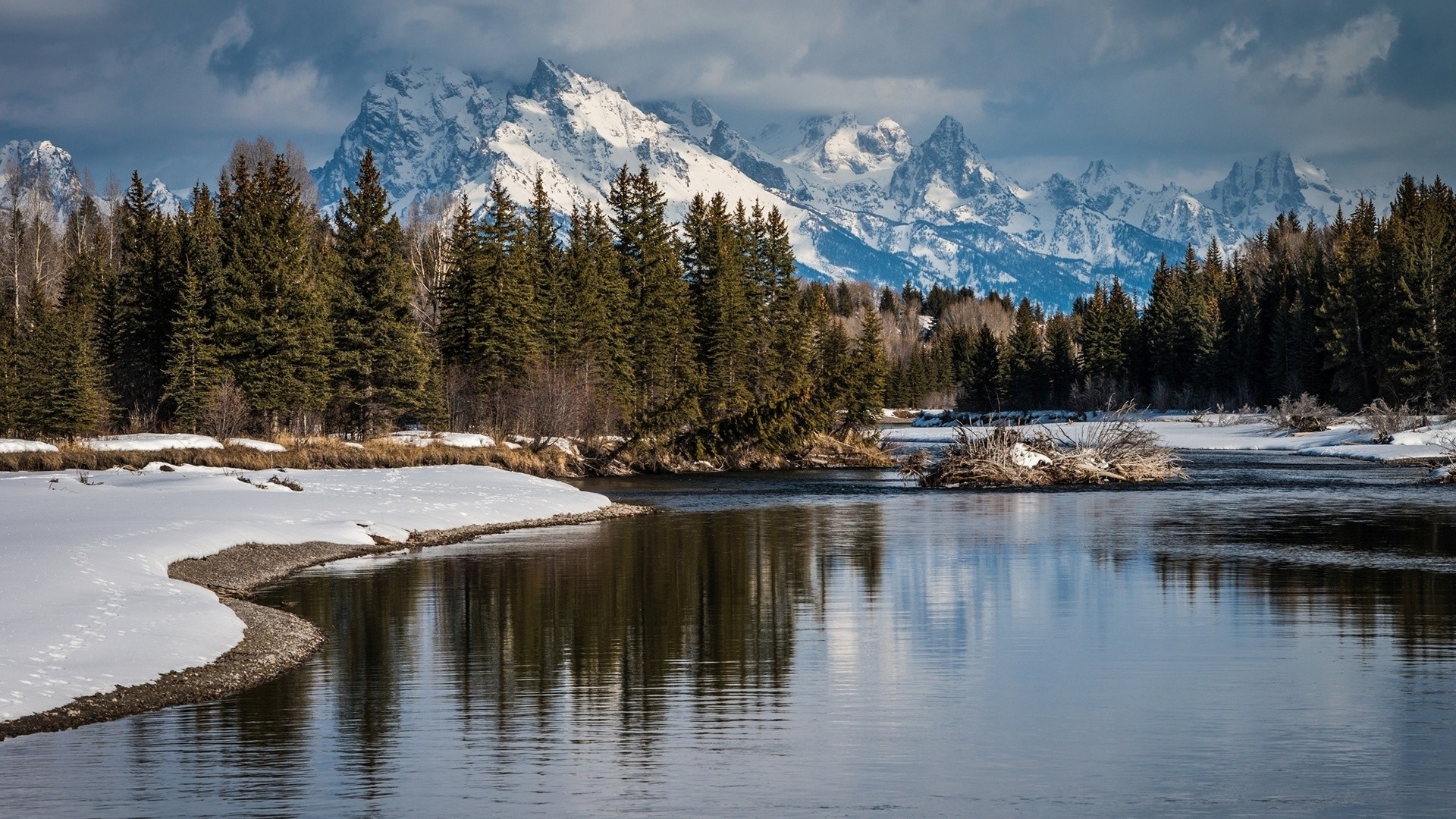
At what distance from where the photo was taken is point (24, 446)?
4625 cm

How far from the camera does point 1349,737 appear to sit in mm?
11023

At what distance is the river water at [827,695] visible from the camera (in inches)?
381

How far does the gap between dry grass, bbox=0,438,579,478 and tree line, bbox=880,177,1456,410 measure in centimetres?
5425

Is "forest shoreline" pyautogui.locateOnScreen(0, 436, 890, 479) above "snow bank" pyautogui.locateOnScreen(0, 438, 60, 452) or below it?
below

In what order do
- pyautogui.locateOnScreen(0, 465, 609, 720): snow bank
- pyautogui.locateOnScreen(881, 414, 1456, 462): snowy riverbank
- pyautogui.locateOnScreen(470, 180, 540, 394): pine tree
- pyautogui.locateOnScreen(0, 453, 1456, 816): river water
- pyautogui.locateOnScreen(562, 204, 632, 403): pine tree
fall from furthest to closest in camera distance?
1. pyautogui.locateOnScreen(562, 204, 632, 403): pine tree
2. pyautogui.locateOnScreen(470, 180, 540, 394): pine tree
3. pyautogui.locateOnScreen(881, 414, 1456, 462): snowy riverbank
4. pyautogui.locateOnScreen(0, 465, 609, 720): snow bank
5. pyautogui.locateOnScreen(0, 453, 1456, 816): river water

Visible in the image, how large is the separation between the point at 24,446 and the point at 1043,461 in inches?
1472

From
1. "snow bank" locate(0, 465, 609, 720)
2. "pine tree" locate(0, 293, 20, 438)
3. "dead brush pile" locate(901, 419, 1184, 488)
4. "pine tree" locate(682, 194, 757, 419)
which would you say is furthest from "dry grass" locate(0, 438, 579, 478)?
"pine tree" locate(682, 194, 757, 419)

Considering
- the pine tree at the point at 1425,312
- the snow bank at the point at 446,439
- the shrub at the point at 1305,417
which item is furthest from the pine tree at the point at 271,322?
the pine tree at the point at 1425,312

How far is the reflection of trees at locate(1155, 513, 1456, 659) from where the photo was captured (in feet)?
55.5

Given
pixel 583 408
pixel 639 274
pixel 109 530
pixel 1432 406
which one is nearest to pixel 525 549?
pixel 109 530

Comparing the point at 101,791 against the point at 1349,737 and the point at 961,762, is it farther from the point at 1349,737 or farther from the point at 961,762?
the point at 1349,737

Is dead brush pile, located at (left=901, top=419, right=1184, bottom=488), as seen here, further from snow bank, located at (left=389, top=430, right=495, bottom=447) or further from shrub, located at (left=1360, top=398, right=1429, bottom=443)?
shrub, located at (left=1360, top=398, right=1429, bottom=443)

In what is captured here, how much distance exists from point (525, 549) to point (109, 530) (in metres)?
7.96

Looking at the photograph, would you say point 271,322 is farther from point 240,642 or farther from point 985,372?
point 985,372
